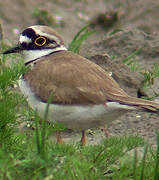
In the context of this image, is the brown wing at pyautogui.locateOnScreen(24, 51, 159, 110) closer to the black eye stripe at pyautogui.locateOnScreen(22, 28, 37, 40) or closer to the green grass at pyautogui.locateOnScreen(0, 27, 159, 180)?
the black eye stripe at pyautogui.locateOnScreen(22, 28, 37, 40)

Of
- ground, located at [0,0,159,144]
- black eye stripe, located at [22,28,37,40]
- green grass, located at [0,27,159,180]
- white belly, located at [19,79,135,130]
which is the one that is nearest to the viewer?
green grass, located at [0,27,159,180]

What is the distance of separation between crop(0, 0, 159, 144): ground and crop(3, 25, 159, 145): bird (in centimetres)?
71

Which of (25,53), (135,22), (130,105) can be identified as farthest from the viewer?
(135,22)

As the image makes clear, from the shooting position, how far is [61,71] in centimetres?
396

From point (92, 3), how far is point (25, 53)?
770cm

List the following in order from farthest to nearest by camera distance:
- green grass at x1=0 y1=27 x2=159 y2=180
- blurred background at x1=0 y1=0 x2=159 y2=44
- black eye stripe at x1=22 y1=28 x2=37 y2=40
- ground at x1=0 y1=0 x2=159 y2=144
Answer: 1. blurred background at x1=0 y1=0 x2=159 y2=44
2. ground at x1=0 y1=0 x2=159 y2=144
3. black eye stripe at x1=22 y1=28 x2=37 y2=40
4. green grass at x1=0 y1=27 x2=159 y2=180

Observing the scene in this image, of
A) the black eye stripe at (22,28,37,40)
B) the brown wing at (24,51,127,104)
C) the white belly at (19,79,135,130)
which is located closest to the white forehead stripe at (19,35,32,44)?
the black eye stripe at (22,28,37,40)

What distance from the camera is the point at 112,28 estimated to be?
997 centimetres

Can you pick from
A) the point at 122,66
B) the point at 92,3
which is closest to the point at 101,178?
the point at 122,66

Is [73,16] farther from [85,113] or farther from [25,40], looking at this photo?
[85,113]

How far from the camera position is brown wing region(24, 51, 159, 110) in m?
3.75

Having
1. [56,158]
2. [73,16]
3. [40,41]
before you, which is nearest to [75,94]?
[40,41]

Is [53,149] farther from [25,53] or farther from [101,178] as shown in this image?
[25,53]

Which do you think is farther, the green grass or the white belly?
the white belly
